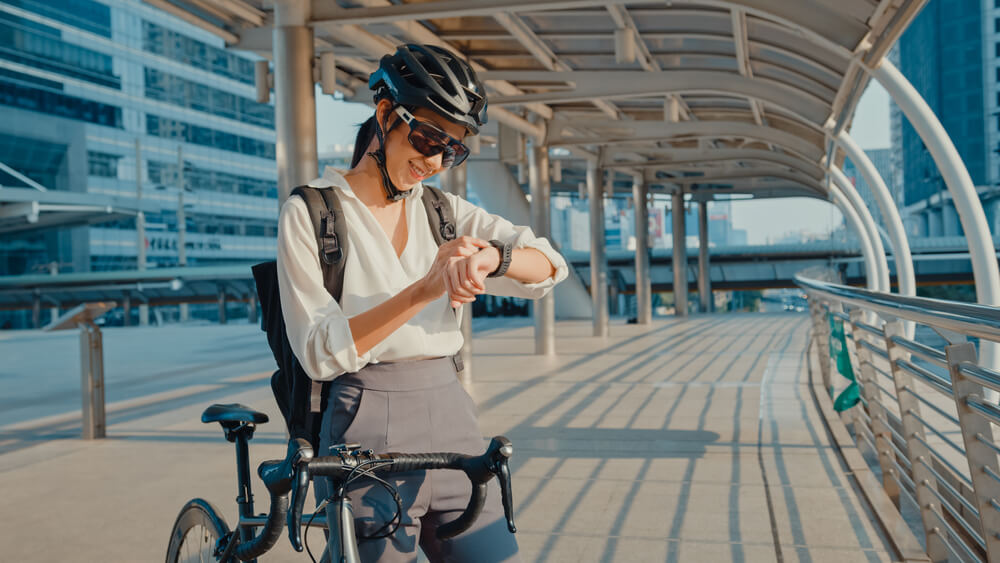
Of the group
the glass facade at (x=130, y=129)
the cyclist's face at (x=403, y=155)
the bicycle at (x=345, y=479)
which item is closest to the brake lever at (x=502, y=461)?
the bicycle at (x=345, y=479)

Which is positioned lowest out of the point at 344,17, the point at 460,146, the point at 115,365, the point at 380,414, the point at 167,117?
the point at 115,365

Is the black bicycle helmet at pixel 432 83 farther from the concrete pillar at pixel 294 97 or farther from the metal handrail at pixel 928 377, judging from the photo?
the concrete pillar at pixel 294 97

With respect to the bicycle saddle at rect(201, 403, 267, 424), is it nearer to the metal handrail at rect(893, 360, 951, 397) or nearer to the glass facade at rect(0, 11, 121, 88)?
the metal handrail at rect(893, 360, 951, 397)

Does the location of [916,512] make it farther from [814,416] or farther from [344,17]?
[344,17]

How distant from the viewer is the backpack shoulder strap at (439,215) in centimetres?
204

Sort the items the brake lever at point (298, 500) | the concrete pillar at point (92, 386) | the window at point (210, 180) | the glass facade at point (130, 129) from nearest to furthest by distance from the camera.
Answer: the brake lever at point (298, 500) → the concrete pillar at point (92, 386) → the glass facade at point (130, 129) → the window at point (210, 180)

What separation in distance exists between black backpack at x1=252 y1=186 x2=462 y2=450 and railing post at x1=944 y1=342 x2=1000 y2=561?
1.89 m

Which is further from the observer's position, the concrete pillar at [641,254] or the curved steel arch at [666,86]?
the concrete pillar at [641,254]

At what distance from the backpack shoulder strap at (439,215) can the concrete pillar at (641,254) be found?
23890 millimetres

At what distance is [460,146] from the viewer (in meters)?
1.92

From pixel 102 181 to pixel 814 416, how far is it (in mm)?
51661

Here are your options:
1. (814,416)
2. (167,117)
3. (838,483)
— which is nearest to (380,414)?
(838,483)

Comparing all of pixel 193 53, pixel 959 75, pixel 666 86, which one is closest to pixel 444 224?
pixel 666 86

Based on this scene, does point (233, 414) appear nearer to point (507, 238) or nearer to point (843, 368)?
point (507, 238)
